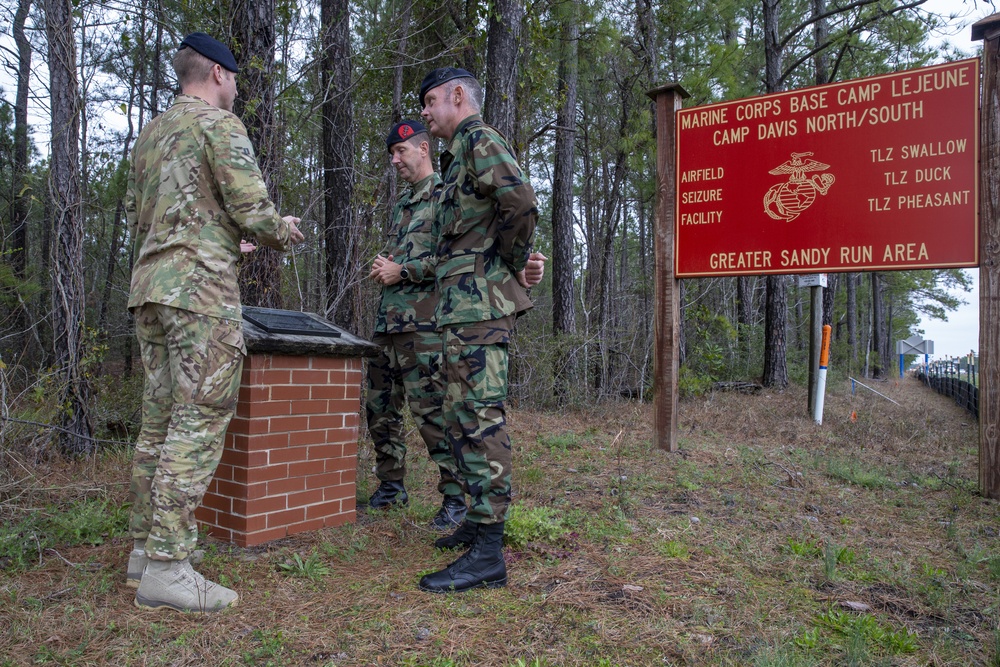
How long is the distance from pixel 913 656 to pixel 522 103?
8.66 meters

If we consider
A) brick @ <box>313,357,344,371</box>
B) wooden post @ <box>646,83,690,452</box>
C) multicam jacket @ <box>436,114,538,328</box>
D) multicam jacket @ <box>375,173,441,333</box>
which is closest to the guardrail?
wooden post @ <box>646,83,690,452</box>

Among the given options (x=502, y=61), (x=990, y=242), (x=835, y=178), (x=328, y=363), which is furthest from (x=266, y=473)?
(x=502, y=61)

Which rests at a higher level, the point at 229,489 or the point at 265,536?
the point at 229,489

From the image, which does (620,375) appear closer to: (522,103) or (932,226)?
(522,103)

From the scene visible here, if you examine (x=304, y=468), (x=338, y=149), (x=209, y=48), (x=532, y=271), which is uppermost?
(x=338, y=149)

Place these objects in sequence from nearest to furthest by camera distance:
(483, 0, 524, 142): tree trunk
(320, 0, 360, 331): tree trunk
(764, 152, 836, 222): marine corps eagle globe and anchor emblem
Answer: (764, 152, 836, 222): marine corps eagle globe and anchor emblem, (320, 0, 360, 331): tree trunk, (483, 0, 524, 142): tree trunk

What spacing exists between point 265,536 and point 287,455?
0.39m

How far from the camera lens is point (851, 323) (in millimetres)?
23984

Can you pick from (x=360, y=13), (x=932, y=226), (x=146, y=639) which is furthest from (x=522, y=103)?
(x=146, y=639)

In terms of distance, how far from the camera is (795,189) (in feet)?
17.7

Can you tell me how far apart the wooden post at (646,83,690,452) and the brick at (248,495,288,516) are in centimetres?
362

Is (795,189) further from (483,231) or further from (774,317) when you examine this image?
(774,317)

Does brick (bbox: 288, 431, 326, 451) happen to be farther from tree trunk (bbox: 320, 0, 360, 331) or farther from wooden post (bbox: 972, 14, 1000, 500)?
wooden post (bbox: 972, 14, 1000, 500)

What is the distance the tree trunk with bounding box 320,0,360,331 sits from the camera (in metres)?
6.35
